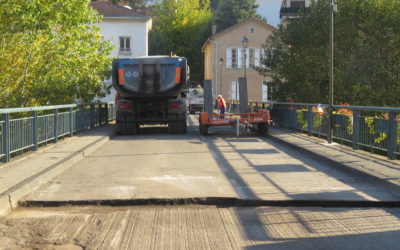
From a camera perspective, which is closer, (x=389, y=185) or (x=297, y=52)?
(x=389, y=185)

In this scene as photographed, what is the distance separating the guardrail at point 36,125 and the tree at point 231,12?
64612 mm

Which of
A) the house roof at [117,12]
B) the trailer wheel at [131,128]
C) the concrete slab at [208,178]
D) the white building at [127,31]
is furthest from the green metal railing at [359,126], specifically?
the house roof at [117,12]

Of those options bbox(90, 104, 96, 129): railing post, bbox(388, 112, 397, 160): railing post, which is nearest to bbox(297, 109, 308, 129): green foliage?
bbox(388, 112, 397, 160): railing post

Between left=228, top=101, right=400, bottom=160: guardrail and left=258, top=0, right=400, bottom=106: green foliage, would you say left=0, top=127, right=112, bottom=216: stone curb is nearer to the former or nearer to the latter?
left=228, top=101, right=400, bottom=160: guardrail

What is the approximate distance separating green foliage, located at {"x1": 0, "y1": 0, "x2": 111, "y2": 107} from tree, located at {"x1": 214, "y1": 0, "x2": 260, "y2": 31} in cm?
6043

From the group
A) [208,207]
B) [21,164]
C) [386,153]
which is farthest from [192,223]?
[386,153]

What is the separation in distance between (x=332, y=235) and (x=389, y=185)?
321 cm

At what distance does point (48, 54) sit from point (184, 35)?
62178 mm

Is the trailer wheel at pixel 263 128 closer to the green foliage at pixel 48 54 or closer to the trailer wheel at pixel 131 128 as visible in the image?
the trailer wheel at pixel 131 128

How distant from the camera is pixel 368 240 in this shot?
5.88 metres

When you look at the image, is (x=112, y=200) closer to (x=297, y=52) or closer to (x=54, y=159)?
(x=54, y=159)

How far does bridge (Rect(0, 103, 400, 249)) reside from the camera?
19.8 ft

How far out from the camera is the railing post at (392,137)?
11594 mm

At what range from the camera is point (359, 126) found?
13875 millimetres
